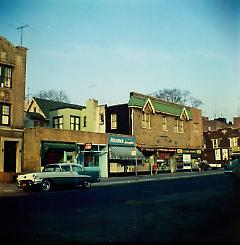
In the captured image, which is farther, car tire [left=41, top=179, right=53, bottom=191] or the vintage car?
car tire [left=41, top=179, right=53, bottom=191]

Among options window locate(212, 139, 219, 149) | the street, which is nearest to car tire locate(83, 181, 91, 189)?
the street

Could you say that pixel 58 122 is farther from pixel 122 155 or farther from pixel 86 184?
pixel 86 184

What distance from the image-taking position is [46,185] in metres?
20.9

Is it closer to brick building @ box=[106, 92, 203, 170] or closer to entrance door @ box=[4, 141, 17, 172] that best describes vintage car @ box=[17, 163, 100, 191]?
entrance door @ box=[4, 141, 17, 172]

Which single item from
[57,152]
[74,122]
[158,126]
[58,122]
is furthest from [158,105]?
[57,152]

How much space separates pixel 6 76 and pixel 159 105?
21.6 m

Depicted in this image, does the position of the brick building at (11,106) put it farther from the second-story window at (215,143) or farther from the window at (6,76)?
the second-story window at (215,143)

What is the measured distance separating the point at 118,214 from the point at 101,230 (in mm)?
2551

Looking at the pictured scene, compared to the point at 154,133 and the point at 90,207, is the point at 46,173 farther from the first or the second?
the point at 154,133

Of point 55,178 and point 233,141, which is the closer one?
point 55,178

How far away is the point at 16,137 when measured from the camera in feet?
97.6

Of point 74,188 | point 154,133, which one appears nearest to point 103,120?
point 154,133

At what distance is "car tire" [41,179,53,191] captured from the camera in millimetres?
→ 20656

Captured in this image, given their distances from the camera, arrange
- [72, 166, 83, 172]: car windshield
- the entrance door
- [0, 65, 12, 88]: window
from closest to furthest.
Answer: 1. [72, 166, 83, 172]: car windshield
2. the entrance door
3. [0, 65, 12, 88]: window
